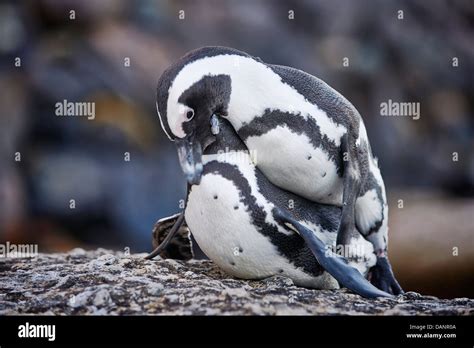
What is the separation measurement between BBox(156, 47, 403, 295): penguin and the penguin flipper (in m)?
0.21

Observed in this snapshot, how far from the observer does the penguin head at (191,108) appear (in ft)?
7.15

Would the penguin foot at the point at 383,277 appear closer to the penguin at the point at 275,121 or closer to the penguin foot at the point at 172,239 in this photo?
the penguin at the point at 275,121

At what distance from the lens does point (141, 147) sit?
4102 mm

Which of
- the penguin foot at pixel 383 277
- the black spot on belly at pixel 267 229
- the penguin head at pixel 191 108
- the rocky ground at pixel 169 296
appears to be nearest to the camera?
the rocky ground at pixel 169 296

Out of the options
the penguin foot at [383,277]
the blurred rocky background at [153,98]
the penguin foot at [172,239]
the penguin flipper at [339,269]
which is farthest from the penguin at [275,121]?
the blurred rocky background at [153,98]

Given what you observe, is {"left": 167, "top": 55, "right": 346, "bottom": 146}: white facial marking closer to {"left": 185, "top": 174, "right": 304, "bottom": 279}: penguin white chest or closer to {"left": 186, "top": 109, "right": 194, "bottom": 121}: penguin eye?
{"left": 186, "top": 109, "right": 194, "bottom": 121}: penguin eye

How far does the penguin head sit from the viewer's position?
2.18m

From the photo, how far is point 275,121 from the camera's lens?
7.57 ft

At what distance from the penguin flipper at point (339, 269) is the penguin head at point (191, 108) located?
442 millimetres

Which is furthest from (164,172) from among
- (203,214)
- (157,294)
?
(157,294)

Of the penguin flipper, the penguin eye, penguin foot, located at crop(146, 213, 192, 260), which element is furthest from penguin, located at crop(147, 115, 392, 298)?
penguin foot, located at crop(146, 213, 192, 260)

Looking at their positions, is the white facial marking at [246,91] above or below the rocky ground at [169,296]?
above

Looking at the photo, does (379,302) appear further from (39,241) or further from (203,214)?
(39,241)

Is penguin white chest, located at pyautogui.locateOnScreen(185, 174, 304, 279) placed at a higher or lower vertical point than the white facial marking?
lower
